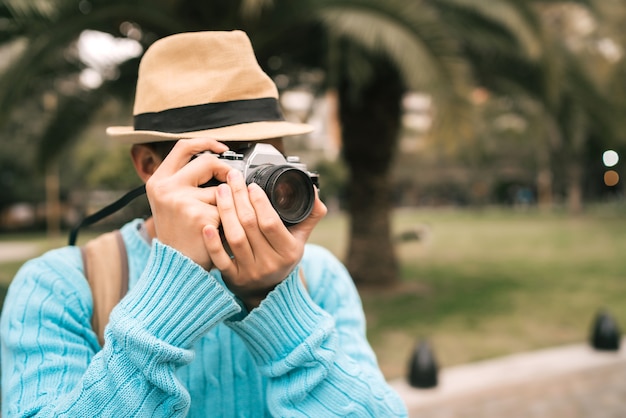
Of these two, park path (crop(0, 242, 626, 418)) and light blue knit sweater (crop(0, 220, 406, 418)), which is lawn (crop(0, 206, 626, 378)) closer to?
park path (crop(0, 242, 626, 418))

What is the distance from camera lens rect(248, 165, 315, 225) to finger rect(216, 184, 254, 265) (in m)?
0.07

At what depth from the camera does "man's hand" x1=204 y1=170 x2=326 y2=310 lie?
3.19ft

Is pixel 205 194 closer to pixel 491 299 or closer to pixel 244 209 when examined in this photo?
pixel 244 209

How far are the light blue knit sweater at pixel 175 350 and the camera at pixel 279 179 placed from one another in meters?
0.13

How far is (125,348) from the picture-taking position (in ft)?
3.09

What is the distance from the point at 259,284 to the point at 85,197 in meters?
Result: 27.5

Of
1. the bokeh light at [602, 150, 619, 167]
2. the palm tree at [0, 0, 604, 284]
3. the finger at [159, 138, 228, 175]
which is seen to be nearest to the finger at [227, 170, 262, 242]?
the finger at [159, 138, 228, 175]

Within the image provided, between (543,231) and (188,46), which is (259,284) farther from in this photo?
(543,231)

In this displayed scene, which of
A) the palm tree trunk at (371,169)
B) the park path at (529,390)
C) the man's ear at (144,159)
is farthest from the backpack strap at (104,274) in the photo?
the palm tree trunk at (371,169)

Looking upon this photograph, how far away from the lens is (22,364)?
3.46ft

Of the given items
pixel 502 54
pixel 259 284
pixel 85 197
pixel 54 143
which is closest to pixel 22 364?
pixel 259 284

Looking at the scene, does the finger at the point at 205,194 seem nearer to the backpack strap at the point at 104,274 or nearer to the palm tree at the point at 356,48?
the backpack strap at the point at 104,274

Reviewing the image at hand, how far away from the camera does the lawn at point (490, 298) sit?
5.23 metres

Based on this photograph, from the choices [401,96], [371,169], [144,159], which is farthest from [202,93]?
[401,96]
